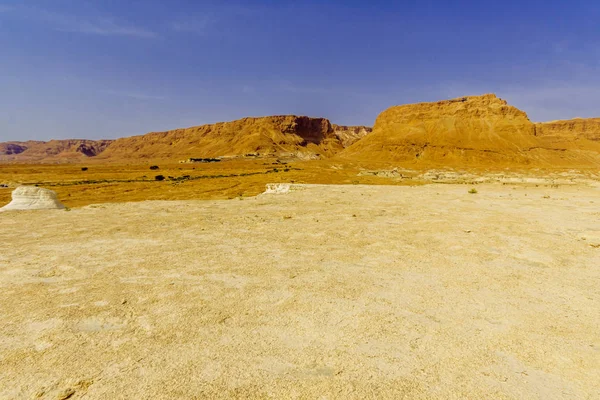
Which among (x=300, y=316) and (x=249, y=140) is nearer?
(x=300, y=316)

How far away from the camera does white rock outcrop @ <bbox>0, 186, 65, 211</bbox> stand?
15121 millimetres

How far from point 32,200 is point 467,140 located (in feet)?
343

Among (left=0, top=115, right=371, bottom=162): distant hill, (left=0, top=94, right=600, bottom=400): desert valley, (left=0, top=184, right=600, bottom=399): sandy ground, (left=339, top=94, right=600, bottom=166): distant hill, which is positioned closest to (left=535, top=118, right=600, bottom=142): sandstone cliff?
(left=339, top=94, right=600, bottom=166): distant hill

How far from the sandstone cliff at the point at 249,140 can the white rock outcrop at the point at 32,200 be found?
4795 inches

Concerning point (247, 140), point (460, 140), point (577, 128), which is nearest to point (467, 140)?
point (460, 140)

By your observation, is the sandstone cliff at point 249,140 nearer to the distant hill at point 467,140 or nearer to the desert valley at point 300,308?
the distant hill at point 467,140

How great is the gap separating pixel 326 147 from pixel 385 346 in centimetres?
17366

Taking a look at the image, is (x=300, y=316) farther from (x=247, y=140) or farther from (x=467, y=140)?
(x=247, y=140)

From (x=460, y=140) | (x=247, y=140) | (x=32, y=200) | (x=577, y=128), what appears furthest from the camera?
(x=247, y=140)

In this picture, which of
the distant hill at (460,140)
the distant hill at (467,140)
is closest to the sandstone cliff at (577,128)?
the distant hill at (460,140)

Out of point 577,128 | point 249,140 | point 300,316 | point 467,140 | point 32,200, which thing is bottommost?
point 300,316

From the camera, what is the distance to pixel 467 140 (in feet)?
322

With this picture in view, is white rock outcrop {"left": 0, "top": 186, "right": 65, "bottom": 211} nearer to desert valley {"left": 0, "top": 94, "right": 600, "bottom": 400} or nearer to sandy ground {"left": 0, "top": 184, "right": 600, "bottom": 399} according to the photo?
desert valley {"left": 0, "top": 94, "right": 600, "bottom": 400}

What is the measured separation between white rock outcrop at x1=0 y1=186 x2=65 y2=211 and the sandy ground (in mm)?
7282
